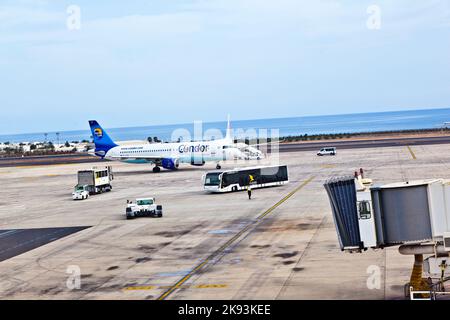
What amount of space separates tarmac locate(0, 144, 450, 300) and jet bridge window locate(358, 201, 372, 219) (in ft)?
11.2

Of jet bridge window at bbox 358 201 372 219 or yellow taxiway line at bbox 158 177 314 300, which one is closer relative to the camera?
jet bridge window at bbox 358 201 372 219

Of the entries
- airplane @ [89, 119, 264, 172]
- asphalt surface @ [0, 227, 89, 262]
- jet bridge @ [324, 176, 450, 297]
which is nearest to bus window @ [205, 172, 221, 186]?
asphalt surface @ [0, 227, 89, 262]

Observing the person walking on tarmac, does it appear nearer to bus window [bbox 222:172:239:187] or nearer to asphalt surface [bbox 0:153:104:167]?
bus window [bbox 222:172:239:187]

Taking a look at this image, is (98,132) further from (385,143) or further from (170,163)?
(385,143)

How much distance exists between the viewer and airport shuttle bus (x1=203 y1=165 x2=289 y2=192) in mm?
69812

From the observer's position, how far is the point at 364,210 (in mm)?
26531

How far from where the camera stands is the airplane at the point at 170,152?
98.1m

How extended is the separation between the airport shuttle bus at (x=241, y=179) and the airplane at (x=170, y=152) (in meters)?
23.8

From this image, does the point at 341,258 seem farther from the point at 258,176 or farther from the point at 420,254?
the point at 258,176

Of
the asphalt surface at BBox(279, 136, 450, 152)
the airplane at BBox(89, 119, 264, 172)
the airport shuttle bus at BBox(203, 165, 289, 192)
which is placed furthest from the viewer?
the asphalt surface at BBox(279, 136, 450, 152)

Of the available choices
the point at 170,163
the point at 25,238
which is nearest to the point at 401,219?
the point at 25,238

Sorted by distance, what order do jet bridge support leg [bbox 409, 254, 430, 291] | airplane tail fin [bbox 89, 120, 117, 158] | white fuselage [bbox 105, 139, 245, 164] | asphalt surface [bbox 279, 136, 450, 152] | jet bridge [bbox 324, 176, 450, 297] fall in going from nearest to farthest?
jet bridge [bbox 324, 176, 450, 297]
jet bridge support leg [bbox 409, 254, 430, 291]
white fuselage [bbox 105, 139, 245, 164]
airplane tail fin [bbox 89, 120, 117, 158]
asphalt surface [bbox 279, 136, 450, 152]

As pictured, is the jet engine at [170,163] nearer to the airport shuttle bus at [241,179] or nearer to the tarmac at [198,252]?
the tarmac at [198,252]
